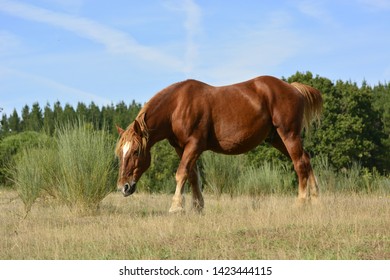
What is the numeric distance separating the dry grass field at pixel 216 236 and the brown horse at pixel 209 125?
735 millimetres

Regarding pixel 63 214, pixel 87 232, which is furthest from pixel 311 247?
pixel 63 214

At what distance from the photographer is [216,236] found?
6.08 m

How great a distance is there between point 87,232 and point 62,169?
2.95 meters

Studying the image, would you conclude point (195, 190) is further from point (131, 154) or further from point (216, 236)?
point (216, 236)

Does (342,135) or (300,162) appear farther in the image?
(342,135)

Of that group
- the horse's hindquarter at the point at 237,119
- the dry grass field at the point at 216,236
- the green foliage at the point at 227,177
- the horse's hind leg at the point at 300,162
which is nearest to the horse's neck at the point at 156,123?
the horse's hindquarter at the point at 237,119

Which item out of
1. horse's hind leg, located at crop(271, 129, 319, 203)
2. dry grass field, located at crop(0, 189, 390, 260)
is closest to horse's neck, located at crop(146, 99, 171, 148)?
dry grass field, located at crop(0, 189, 390, 260)

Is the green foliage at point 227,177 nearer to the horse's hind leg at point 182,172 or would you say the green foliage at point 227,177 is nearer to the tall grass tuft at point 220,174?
the tall grass tuft at point 220,174

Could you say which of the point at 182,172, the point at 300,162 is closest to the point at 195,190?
the point at 182,172

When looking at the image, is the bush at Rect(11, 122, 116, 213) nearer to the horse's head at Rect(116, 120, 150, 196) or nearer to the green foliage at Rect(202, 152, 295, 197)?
the horse's head at Rect(116, 120, 150, 196)

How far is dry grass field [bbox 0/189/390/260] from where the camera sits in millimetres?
5363

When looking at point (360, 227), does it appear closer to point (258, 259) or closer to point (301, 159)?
point (258, 259)

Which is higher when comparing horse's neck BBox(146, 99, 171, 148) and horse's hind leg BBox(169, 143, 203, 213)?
horse's neck BBox(146, 99, 171, 148)

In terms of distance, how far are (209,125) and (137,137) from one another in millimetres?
1275
